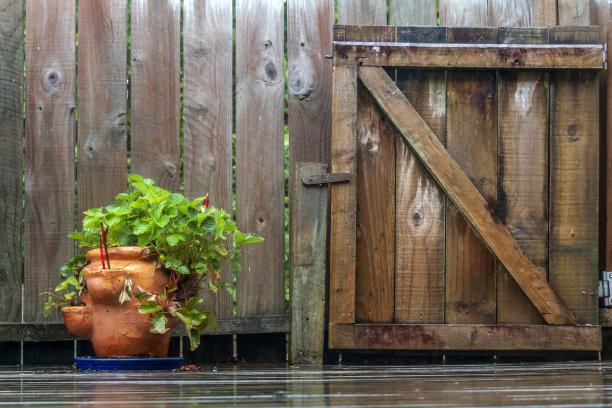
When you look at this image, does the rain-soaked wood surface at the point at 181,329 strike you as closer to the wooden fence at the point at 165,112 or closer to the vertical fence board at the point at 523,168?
the wooden fence at the point at 165,112

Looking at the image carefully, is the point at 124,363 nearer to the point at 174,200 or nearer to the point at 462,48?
the point at 174,200

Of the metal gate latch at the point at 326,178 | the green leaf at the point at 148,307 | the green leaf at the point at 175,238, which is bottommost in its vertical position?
the green leaf at the point at 148,307

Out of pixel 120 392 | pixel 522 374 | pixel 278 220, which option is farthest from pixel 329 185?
pixel 120 392

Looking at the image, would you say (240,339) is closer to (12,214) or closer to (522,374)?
(12,214)

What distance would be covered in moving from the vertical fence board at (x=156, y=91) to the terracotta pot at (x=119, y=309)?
639mm

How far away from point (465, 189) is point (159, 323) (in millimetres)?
1273

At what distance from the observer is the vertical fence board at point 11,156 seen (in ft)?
11.0

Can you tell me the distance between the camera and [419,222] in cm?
325

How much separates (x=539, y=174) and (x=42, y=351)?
2.11 m

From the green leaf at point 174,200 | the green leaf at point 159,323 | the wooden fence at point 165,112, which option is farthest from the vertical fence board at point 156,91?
the green leaf at point 159,323

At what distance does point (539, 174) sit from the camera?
3.29 meters

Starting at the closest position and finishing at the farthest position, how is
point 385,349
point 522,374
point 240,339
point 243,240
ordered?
point 522,374, point 243,240, point 385,349, point 240,339

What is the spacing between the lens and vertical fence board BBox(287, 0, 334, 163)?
3.49 m

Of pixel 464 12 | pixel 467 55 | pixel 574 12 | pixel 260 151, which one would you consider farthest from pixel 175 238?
pixel 574 12
